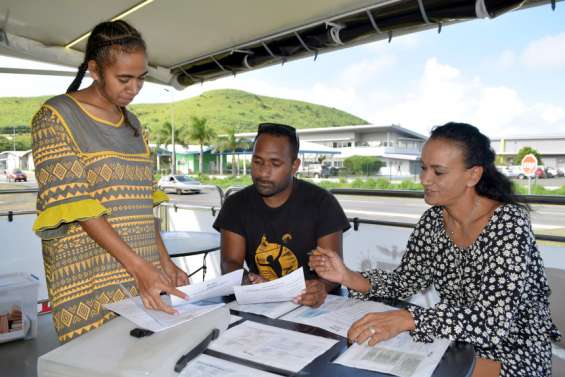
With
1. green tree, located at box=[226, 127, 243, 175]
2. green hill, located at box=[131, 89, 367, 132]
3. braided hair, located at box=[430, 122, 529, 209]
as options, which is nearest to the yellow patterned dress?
braided hair, located at box=[430, 122, 529, 209]

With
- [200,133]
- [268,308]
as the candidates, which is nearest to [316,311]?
[268,308]

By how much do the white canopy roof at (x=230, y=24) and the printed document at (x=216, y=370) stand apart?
2.06m

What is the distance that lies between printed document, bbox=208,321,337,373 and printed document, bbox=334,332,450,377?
82 mm

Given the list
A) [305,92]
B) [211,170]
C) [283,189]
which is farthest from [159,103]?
[283,189]

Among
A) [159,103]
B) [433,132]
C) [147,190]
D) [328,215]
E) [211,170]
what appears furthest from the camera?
[159,103]

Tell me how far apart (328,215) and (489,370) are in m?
0.96

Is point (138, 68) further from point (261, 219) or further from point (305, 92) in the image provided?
point (305, 92)

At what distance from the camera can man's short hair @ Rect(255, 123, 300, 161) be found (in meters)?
2.20

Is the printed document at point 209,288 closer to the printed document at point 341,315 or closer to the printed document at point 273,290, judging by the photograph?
the printed document at point 273,290

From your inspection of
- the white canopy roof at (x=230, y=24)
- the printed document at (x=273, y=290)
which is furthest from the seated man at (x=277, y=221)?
the white canopy roof at (x=230, y=24)

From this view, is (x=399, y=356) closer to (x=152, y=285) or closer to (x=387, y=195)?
(x=152, y=285)

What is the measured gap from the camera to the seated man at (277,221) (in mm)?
2137

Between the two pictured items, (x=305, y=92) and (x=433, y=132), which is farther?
(x=305, y=92)

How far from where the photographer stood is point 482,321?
136 centimetres
